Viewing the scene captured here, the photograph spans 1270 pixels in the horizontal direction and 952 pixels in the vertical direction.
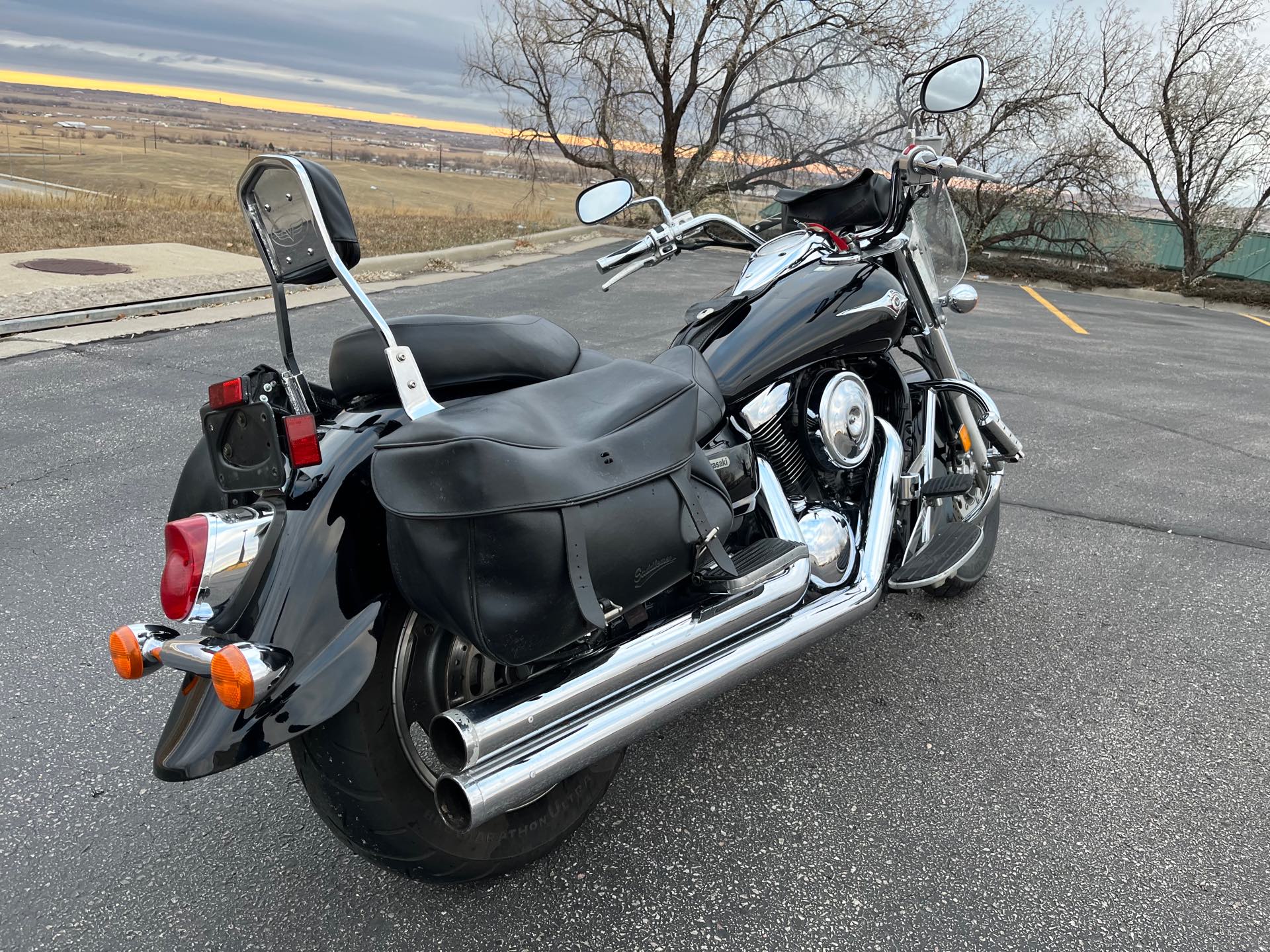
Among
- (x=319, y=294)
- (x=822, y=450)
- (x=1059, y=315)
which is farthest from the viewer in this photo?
(x=1059, y=315)

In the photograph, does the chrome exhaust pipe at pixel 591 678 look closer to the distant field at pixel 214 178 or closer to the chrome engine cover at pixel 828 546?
the chrome engine cover at pixel 828 546

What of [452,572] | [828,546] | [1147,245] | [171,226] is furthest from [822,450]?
[1147,245]

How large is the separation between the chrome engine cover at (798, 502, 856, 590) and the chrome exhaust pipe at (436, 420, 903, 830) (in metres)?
0.04

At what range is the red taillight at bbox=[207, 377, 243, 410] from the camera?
1.60m

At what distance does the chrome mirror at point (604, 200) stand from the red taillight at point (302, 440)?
119cm

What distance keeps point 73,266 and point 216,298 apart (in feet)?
5.16

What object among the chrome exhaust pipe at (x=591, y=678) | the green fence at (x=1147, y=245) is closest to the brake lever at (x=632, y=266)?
the chrome exhaust pipe at (x=591, y=678)

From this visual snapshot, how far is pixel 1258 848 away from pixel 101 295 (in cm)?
793

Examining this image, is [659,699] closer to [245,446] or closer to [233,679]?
[233,679]

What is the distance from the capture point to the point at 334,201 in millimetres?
1534

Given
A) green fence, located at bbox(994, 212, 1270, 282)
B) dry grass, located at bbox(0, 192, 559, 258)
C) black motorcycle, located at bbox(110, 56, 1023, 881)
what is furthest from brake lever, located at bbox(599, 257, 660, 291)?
green fence, located at bbox(994, 212, 1270, 282)

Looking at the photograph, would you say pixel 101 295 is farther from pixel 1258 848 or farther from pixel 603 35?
pixel 603 35

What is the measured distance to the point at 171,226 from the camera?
1148cm

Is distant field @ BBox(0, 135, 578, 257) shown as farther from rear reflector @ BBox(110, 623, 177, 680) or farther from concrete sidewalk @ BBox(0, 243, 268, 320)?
rear reflector @ BBox(110, 623, 177, 680)
